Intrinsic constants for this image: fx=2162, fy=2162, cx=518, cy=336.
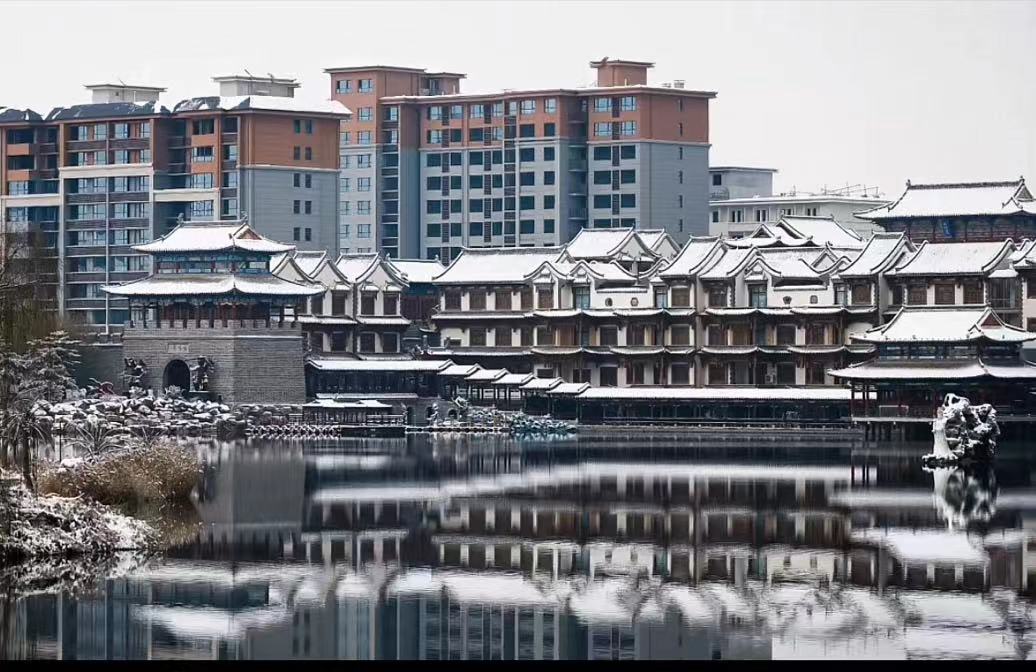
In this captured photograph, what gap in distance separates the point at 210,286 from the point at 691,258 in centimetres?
1950

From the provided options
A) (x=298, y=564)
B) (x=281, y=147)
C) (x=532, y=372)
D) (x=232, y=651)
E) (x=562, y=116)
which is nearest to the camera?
(x=232, y=651)

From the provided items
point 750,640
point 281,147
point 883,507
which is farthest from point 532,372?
point 750,640

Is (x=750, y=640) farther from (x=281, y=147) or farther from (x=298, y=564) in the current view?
(x=281, y=147)

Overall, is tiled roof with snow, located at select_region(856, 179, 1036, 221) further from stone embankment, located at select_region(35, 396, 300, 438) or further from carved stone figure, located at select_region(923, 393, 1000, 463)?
stone embankment, located at select_region(35, 396, 300, 438)

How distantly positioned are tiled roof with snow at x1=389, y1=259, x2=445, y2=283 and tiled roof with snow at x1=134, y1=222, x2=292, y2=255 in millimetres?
10650

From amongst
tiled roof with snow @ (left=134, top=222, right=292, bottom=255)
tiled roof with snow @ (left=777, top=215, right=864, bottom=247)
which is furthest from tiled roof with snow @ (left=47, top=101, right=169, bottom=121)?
tiled roof with snow @ (left=777, top=215, right=864, bottom=247)

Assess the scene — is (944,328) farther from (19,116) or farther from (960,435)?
(19,116)

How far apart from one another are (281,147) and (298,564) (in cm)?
6671

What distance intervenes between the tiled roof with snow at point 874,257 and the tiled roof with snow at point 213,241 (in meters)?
21.9

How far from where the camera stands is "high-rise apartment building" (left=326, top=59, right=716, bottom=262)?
11569cm

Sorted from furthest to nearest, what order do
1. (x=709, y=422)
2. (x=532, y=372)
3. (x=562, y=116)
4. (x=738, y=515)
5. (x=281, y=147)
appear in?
(x=562, y=116) → (x=281, y=147) → (x=532, y=372) → (x=709, y=422) → (x=738, y=515)

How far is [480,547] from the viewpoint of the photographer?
41469 mm

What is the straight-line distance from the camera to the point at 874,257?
272 ft

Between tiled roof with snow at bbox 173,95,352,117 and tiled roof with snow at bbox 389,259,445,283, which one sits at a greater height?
tiled roof with snow at bbox 173,95,352,117
